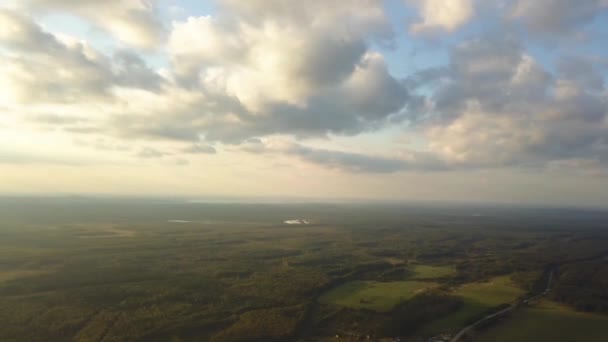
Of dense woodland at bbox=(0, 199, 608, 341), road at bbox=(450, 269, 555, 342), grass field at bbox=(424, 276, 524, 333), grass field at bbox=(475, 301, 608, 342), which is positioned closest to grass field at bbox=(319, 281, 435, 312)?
dense woodland at bbox=(0, 199, 608, 341)

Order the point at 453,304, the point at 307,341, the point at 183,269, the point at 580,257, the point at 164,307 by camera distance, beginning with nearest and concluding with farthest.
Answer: the point at 307,341
the point at 164,307
the point at 453,304
the point at 183,269
the point at 580,257

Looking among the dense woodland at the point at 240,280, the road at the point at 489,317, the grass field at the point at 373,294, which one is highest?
the dense woodland at the point at 240,280

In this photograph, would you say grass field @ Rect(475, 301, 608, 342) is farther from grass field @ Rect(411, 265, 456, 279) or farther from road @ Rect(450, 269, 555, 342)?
grass field @ Rect(411, 265, 456, 279)

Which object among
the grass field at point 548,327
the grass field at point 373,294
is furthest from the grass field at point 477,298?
the grass field at point 373,294

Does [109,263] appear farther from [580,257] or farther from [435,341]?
[580,257]

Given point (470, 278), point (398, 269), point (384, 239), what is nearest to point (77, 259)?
point (398, 269)

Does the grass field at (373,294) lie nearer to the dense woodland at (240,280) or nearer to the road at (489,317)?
the dense woodland at (240,280)
